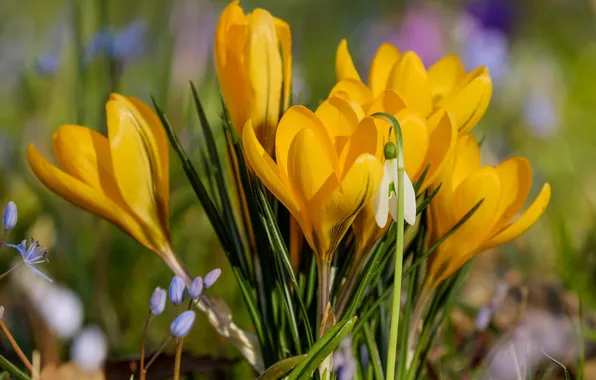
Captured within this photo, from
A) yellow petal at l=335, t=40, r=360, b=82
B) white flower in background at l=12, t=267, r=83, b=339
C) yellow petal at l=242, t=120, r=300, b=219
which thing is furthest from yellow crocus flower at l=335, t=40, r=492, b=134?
white flower in background at l=12, t=267, r=83, b=339

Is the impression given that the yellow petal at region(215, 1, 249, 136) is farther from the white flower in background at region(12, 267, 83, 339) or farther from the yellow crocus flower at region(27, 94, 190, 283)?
the white flower in background at region(12, 267, 83, 339)

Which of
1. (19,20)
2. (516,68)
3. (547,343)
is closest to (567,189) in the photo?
(516,68)

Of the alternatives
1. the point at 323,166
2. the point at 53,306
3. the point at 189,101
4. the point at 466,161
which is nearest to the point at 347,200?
the point at 323,166

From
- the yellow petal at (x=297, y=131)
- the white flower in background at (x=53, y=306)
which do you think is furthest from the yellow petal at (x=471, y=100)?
the white flower in background at (x=53, y=306)

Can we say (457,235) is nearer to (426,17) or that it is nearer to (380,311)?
(380,311)

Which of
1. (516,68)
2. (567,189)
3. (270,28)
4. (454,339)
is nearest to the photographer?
(270,28)

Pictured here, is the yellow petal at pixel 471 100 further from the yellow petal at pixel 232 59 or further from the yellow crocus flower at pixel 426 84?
the yellow petal at pixel 232 59
